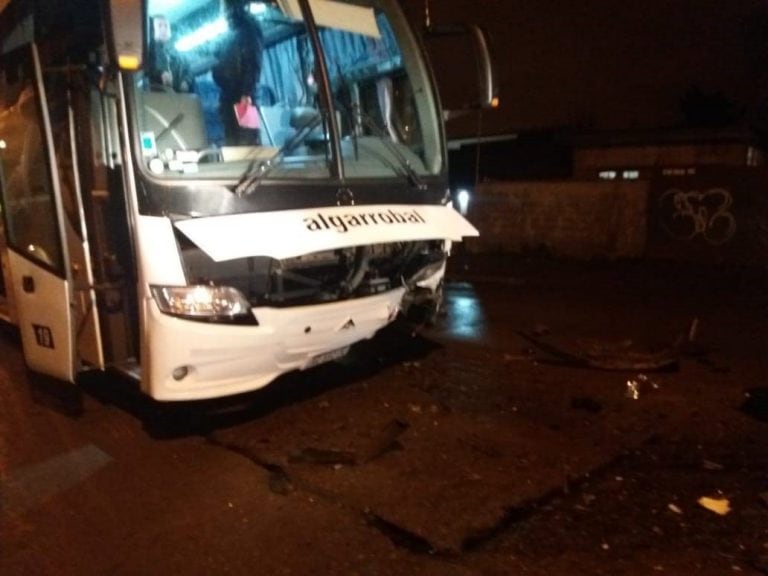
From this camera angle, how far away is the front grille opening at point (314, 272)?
4.18 meters

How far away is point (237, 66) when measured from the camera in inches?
185

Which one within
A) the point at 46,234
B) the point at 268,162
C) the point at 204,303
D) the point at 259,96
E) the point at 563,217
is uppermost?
the point at 259,96

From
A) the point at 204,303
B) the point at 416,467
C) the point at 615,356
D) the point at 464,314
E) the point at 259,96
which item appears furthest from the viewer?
the point at 464,314

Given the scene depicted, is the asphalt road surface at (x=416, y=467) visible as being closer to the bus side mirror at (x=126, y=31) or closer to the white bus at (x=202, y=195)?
the white bus at (x=202, y=195)

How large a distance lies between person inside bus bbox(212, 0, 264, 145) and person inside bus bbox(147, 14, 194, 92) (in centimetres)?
21

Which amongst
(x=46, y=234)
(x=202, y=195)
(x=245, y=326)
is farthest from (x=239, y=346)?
(x=46, y=234)

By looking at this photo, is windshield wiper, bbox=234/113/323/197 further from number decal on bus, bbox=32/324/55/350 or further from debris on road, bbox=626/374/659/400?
debris on road, bbox=626/374/659/400

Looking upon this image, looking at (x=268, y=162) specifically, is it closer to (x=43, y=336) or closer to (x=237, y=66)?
(x=237, y=66)

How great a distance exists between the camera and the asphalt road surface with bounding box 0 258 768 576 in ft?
10.7

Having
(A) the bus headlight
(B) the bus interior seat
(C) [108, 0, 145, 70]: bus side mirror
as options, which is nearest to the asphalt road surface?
(A) the bus headlight

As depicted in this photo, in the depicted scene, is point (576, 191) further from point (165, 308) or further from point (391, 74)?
point (165, 308)

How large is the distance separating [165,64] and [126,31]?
77 cm

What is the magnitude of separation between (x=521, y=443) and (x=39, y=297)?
11.6 ft

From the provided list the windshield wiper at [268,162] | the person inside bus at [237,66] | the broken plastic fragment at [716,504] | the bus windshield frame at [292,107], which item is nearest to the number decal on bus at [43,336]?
the bus windshield frame at [292,107]
